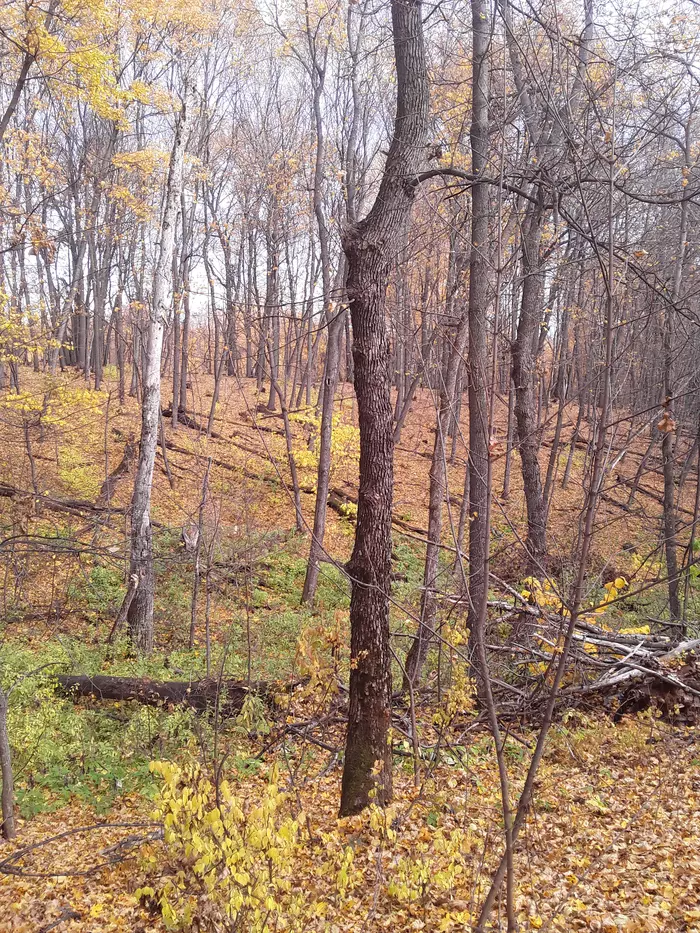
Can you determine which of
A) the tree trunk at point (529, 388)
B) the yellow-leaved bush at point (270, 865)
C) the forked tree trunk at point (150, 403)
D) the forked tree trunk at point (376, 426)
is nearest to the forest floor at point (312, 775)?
the yellow-leaved bush at point (270, 865)

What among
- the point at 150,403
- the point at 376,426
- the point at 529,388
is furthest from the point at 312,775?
the point at 150,403

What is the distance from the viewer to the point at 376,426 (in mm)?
4641

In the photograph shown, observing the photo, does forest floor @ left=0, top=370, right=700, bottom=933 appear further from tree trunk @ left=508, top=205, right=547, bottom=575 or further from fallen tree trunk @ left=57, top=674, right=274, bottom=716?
tree trunk @ left=508, top=205, right=547, bottom=575

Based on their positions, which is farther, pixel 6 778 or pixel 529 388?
pixel 529 388

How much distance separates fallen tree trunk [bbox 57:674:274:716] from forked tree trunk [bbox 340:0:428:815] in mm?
2663

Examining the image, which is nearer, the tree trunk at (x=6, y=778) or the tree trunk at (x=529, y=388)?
the tree trunk at (x=6, y=778)

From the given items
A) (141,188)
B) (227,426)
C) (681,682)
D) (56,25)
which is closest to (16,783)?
(681,682)

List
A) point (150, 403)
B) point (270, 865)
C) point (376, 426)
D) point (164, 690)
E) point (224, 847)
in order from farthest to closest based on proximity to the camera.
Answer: point (150, 403) → point (164, 690) → point (376, 426) → point (270, 865) → point (224, 847)

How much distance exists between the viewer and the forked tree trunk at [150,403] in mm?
9625

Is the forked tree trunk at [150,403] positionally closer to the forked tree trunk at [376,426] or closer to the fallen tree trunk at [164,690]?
the fallen tree trunk at [164,690]

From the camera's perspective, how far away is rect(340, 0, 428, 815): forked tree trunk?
4582mm

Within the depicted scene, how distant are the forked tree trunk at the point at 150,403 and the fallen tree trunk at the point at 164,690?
1.64m

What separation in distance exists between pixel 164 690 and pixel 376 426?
199 inches

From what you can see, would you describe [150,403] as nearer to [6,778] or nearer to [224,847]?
[6,778]
